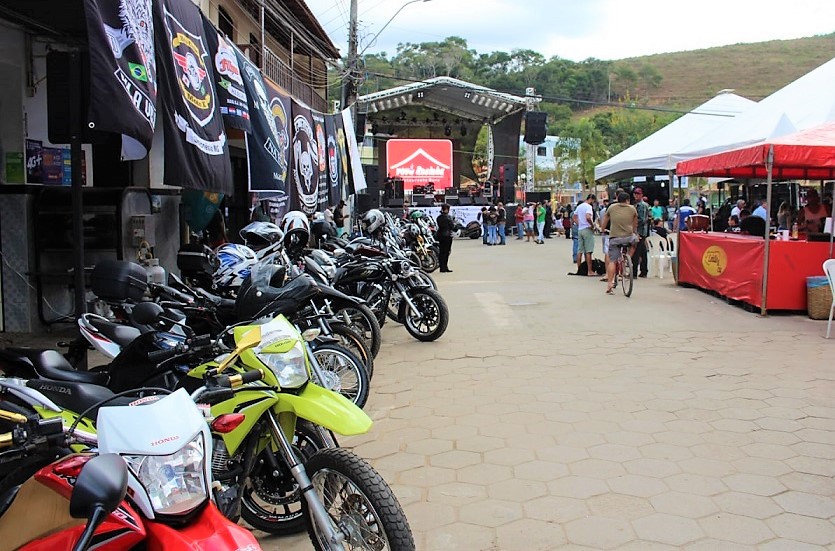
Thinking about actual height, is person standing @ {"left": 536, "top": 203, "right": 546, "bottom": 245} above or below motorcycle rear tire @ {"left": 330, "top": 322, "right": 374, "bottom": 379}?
above

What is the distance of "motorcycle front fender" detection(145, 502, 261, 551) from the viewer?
5.99 ft

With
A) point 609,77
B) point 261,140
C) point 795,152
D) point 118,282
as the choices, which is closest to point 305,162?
point 261,140

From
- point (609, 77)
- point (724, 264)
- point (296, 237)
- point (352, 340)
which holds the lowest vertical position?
point (352, 340)

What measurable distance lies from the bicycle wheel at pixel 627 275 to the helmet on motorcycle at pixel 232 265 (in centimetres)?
673

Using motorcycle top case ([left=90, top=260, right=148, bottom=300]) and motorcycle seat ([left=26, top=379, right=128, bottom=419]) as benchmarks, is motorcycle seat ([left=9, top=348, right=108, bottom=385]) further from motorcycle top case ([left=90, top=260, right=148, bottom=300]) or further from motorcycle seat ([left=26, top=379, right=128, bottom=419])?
motorcycle top case ([left=90, top=260, right=148, bottom=300])

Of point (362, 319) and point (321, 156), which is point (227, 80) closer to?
point (362, 319)

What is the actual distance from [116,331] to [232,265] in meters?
2.44

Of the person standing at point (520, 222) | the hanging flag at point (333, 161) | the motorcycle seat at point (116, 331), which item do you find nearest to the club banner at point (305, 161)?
the hanging flag at point (333, 161)

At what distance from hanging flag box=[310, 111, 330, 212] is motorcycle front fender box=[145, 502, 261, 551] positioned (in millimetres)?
10815

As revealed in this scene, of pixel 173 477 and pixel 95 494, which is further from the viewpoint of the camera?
pixel 173 477

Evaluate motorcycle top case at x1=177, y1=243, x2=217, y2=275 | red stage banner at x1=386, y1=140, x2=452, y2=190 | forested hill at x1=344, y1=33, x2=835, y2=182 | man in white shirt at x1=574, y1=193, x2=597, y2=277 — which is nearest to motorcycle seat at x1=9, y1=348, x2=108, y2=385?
motorcycle top case at x1=177, y1=243, x2=217, y2=275

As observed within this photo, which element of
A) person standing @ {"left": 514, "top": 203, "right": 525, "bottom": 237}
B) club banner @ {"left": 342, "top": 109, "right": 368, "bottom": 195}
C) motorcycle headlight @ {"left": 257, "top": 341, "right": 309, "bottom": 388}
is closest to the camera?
motorcycle headlight @ {"left": 257, "top": 341, "right": 309, "bottom": 388}

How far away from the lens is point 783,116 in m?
13.1

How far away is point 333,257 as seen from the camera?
7.97 metres
